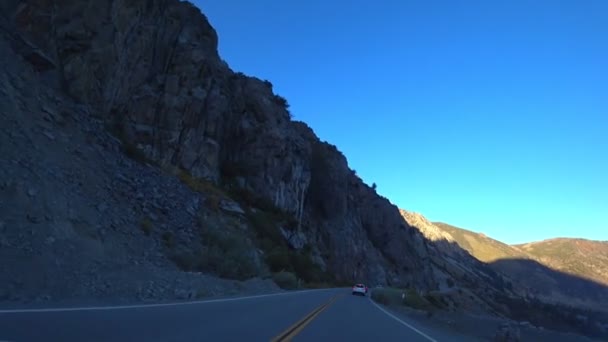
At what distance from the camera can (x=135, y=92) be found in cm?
4194

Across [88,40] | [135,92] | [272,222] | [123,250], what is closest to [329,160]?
[272,222]

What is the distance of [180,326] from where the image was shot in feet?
36.7

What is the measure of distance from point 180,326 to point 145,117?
33.6 metres

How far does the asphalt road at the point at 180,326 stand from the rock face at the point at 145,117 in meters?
6.87

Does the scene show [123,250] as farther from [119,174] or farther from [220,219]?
[220,219]

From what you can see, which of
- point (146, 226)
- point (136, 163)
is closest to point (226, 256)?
point (146, 226)

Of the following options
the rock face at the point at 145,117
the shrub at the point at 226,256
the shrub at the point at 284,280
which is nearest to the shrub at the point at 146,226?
the rock face at the point at 145,117

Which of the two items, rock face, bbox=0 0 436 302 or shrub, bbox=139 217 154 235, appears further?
shrub, bbox=139 217 154 235

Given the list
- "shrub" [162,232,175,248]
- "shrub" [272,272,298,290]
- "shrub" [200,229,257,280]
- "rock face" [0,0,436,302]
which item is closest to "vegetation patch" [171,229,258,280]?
"shrub" [200,229,257,280]

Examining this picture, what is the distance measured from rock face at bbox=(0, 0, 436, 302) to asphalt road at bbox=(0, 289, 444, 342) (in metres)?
6.87

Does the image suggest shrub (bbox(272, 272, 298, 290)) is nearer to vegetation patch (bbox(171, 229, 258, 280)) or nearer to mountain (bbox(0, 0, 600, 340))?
mountain (bbox(0, 0, 600, 340))

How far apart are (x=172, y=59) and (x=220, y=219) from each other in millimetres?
14308

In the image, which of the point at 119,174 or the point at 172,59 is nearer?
the point at 119,174

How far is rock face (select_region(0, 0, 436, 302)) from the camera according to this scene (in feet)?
93.4
